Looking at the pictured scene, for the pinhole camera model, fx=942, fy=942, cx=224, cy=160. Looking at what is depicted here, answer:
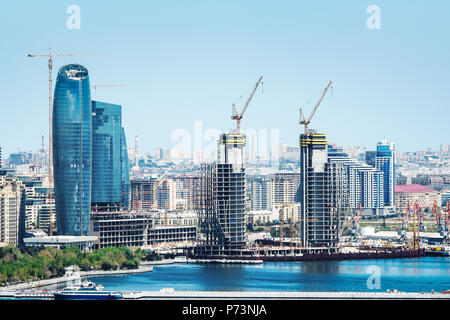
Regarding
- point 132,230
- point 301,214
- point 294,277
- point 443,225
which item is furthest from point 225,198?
point 443,225

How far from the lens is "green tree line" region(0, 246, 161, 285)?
10.8m

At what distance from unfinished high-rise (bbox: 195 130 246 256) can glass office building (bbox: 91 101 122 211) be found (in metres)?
2.71

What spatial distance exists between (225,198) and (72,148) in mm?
2911

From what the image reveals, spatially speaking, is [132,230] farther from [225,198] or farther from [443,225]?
[443,225]

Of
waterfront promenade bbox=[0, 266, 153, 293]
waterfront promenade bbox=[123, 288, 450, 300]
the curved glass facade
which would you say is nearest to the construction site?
the curved glass facade

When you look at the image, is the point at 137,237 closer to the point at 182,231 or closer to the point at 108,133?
the point at 182,231

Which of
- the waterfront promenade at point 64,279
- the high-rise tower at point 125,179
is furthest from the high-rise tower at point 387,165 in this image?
the waterfront promenade at point 64,279

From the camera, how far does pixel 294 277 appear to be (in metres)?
11.6

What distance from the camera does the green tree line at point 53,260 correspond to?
10.8m
